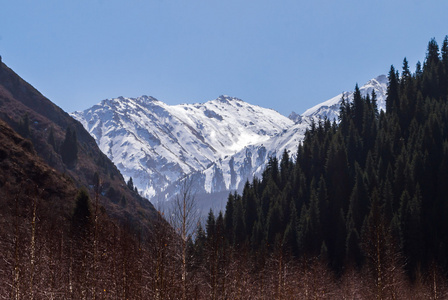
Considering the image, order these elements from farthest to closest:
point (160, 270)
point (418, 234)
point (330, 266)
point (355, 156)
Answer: point (355, 156)
point (330, 266)
point (418, 234)
point (160, 270)

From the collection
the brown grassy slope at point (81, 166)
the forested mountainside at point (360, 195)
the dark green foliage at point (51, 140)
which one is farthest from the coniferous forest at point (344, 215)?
the dark green foliage at point (51, 140)

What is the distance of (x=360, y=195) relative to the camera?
4122 inches

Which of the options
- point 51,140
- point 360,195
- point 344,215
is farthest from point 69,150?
point 360,195

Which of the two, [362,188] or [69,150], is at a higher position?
[69,150]

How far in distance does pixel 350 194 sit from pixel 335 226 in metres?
11.2

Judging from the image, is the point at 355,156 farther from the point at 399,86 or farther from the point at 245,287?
the point at 245,287

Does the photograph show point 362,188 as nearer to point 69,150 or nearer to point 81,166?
point 81,166

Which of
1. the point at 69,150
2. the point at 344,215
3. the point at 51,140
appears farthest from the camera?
the point at 69,150

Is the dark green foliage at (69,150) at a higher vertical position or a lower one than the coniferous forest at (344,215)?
higher

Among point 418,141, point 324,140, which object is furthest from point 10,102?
point 418,141

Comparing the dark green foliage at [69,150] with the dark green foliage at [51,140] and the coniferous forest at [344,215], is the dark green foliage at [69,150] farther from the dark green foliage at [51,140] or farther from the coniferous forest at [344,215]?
the coniferous forest at [344,215]

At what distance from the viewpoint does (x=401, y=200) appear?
94688mm

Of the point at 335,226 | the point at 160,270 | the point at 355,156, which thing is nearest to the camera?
the point at 160,270

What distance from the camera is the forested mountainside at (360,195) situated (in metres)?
87.1
